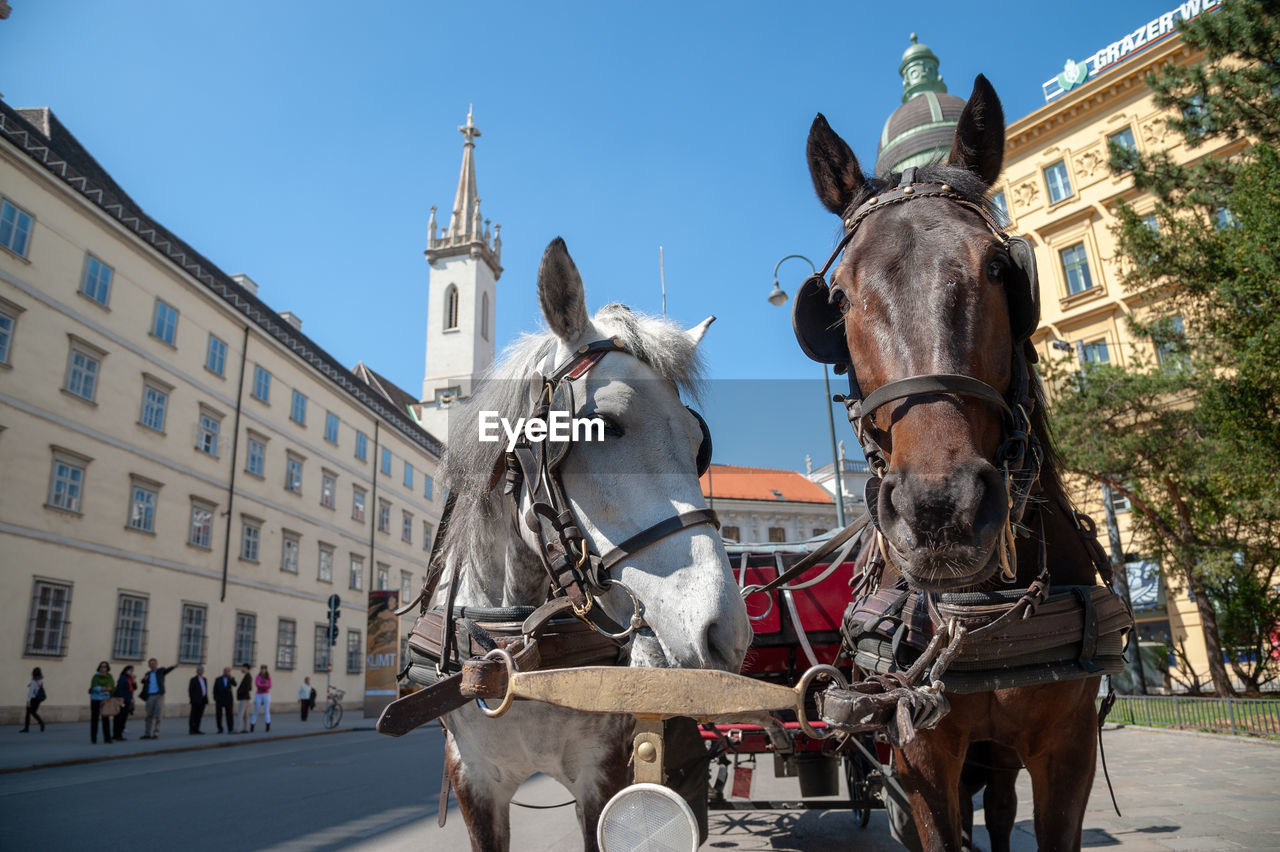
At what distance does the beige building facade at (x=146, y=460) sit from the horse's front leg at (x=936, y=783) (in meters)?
22.8

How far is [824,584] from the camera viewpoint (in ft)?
14.4

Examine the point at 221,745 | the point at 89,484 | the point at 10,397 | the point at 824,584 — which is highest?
the point at 10,397

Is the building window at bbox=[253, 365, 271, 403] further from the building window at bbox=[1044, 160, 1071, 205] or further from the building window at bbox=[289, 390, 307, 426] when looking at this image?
the building window at bbox=[1044, 160, 1071, 205]

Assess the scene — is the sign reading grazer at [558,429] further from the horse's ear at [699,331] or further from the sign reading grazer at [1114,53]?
the sign reading grazer at [1114,53]

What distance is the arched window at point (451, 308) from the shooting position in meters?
59.1

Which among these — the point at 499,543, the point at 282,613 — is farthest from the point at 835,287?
the point at 282,613

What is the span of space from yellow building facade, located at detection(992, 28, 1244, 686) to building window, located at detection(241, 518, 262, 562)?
29.7 m

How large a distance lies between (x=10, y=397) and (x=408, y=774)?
651 inches

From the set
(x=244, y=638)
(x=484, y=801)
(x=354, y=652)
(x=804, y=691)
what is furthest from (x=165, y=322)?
(x=804, y=691)

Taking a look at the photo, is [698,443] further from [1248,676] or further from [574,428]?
[1248,676]

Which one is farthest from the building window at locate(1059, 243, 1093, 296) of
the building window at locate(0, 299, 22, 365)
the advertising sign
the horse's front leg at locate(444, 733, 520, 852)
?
the building window at locate(0, 299, 22, 365)

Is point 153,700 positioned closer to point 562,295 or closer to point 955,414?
point 562,295

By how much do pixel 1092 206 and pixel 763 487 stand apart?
2770 centimetres

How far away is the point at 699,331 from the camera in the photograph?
2.95 metres
